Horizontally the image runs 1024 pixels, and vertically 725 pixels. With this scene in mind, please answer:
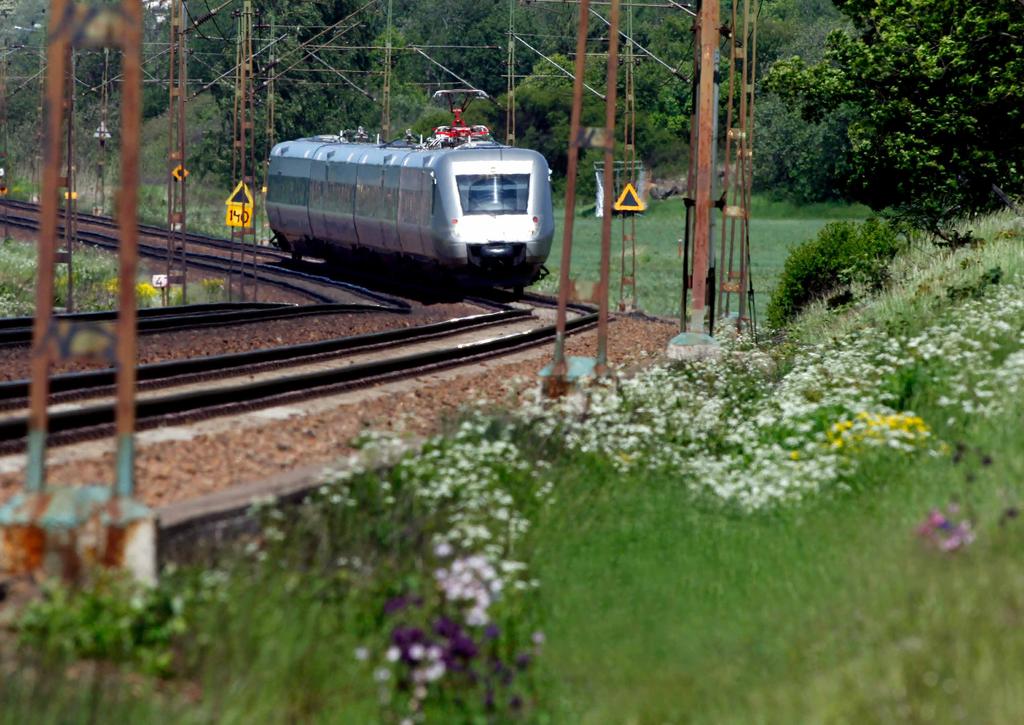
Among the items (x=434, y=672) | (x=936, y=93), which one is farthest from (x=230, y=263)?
(x=434, y=672)

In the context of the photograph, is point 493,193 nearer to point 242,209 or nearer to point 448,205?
point 448,205

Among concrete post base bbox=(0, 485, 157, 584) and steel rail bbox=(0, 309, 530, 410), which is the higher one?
concrete post base bbox=(0, 485, 157, 584)

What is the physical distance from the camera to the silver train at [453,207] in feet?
95.3

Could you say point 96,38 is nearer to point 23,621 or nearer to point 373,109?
point 23,621

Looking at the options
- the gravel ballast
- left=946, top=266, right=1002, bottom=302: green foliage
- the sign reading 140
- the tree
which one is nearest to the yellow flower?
the sign reading 140

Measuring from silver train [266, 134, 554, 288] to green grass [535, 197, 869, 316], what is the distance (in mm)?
4478

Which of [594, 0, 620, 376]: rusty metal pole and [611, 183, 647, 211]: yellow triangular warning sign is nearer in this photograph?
[594, 0, 620, 376]: rusty metal pole

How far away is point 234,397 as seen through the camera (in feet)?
46.9

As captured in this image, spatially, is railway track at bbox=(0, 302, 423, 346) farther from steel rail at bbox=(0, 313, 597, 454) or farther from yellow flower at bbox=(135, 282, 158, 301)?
yellow flower at bbox=(135, 282, 158, 301)

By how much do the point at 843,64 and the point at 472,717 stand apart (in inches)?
1126

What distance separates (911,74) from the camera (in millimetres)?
30875

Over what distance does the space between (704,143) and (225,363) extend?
6.03 m

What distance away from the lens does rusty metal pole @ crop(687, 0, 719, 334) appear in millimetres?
18188

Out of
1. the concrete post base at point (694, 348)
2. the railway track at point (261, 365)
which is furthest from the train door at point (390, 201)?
the concrete post base at point (694, 348)
